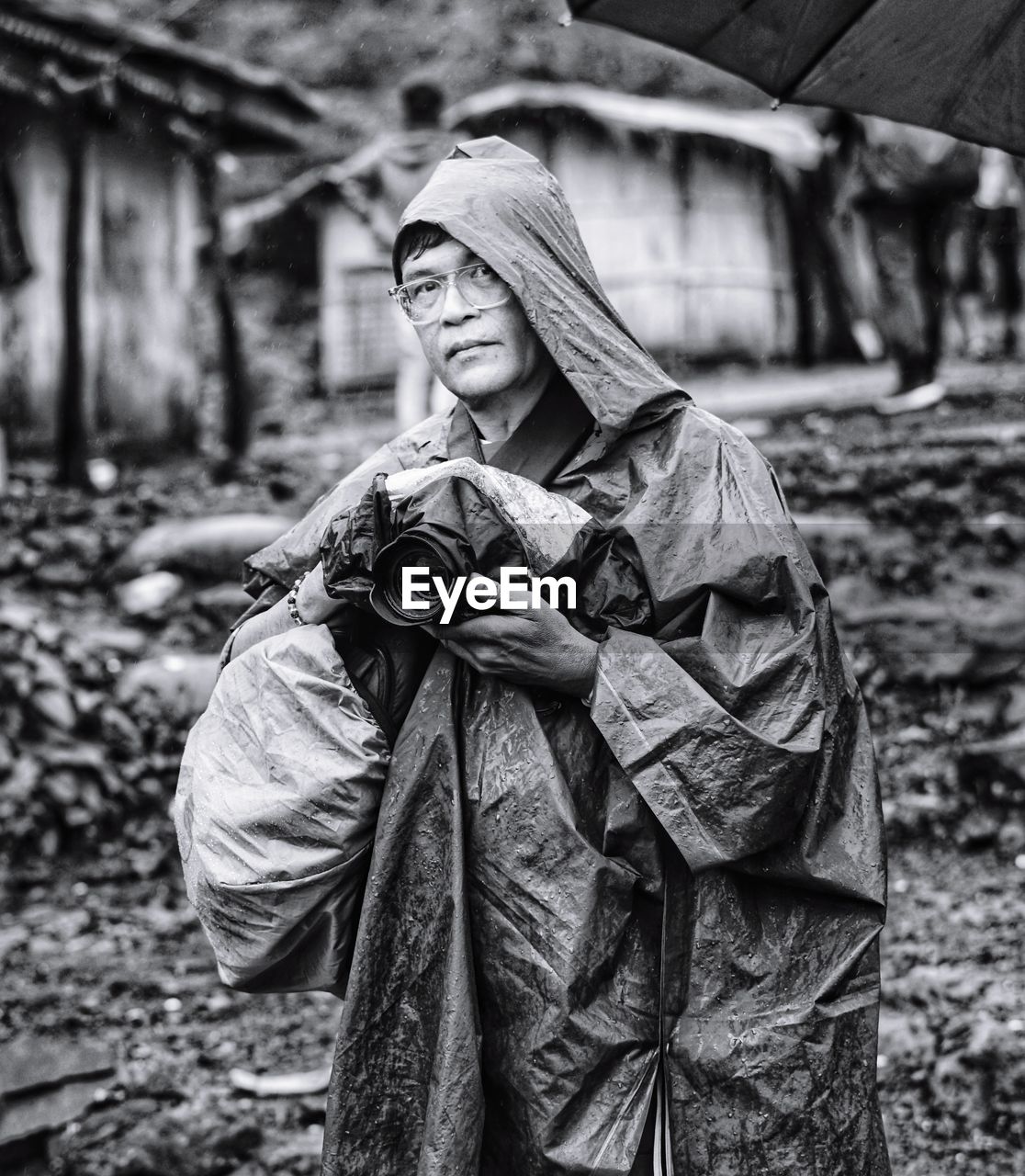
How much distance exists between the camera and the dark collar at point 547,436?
214 cm

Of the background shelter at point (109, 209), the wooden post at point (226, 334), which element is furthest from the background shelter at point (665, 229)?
the background shelter at point (109, 209)

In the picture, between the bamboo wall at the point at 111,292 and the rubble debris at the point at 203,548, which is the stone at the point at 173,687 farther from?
the bamboo wall at the point at 111,292

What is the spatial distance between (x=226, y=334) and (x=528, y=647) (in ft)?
32.4

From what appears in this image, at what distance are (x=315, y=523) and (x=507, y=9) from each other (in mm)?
15769

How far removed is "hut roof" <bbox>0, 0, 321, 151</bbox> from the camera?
9.25 m

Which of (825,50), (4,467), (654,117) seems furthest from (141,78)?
(825,50)

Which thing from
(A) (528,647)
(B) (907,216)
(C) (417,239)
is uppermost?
(B) (907,216)

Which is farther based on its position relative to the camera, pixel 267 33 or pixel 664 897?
pixel 267 33

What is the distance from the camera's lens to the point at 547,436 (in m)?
2.16

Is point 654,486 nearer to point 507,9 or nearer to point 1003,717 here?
point 1003,717

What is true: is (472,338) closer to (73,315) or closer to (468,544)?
(468,544)

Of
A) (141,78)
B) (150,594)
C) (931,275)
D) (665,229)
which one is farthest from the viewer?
(665,229)

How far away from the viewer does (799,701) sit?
6.33 feet

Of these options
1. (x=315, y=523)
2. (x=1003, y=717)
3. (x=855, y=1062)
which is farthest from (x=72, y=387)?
(x=855, y=1062)
